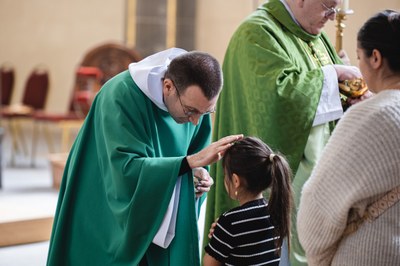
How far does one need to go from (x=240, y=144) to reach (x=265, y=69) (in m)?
0.86

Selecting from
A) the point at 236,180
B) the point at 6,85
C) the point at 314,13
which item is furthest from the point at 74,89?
the point at 236,180

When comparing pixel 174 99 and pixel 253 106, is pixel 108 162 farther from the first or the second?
pixel 253 106

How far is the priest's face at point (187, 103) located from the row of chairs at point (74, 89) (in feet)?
19.6

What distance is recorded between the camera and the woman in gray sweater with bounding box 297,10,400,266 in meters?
2.14

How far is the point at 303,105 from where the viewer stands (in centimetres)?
344

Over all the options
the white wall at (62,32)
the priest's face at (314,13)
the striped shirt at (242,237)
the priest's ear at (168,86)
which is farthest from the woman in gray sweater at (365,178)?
the white wall at (62,32)

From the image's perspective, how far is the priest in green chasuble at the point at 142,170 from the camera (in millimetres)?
2805

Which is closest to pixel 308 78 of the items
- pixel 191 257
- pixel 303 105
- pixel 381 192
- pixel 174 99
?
pixel 303 105

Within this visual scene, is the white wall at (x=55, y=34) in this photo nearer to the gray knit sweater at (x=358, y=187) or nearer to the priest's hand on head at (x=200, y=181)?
the priest's hand on head at (x=200, y=181)

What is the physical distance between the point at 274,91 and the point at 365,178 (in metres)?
1.34

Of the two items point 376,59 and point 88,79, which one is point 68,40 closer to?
point 88,79

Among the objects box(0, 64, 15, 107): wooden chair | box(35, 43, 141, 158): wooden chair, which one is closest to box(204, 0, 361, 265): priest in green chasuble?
box(35, 43, 141, 158): wooden chair

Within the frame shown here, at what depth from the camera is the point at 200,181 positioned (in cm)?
304

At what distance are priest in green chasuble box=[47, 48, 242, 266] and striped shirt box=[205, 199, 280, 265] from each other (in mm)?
202
